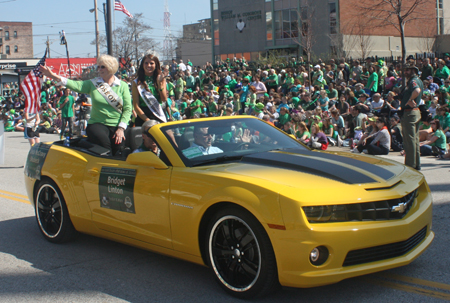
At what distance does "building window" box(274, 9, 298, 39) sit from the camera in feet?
145

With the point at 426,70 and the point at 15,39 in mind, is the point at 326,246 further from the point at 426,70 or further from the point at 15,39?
the point at 15,39

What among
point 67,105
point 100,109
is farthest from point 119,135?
point 67,105

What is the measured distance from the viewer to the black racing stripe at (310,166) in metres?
3.70

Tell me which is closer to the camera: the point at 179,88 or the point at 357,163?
the point at 357,163

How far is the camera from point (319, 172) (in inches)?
149

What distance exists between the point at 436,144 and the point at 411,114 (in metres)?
3.40

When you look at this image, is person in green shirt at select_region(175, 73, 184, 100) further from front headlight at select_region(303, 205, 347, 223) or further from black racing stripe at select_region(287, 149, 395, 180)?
front headlight at select_region(303, 205, 347, 223)

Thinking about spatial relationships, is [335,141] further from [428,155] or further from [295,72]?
[295,72]

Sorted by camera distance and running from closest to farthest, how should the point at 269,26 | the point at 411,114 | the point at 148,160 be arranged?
the point at 148,160, the point at 411,114, the point at 269,26

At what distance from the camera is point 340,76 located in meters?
18.8

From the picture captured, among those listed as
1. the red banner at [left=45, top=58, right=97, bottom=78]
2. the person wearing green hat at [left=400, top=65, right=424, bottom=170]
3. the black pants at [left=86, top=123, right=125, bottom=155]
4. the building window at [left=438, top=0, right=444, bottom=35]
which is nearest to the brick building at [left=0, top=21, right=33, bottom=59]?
the red banner at [left=45, top=58, right=97, bottom=78]

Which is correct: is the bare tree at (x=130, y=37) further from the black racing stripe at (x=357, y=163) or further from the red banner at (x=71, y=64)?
the black racing stripe at (x=357, y=163)

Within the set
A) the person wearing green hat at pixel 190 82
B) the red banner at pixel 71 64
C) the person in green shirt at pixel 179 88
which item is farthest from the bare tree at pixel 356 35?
→ the red banner at pixel 71 64

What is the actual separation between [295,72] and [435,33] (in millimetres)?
26946
